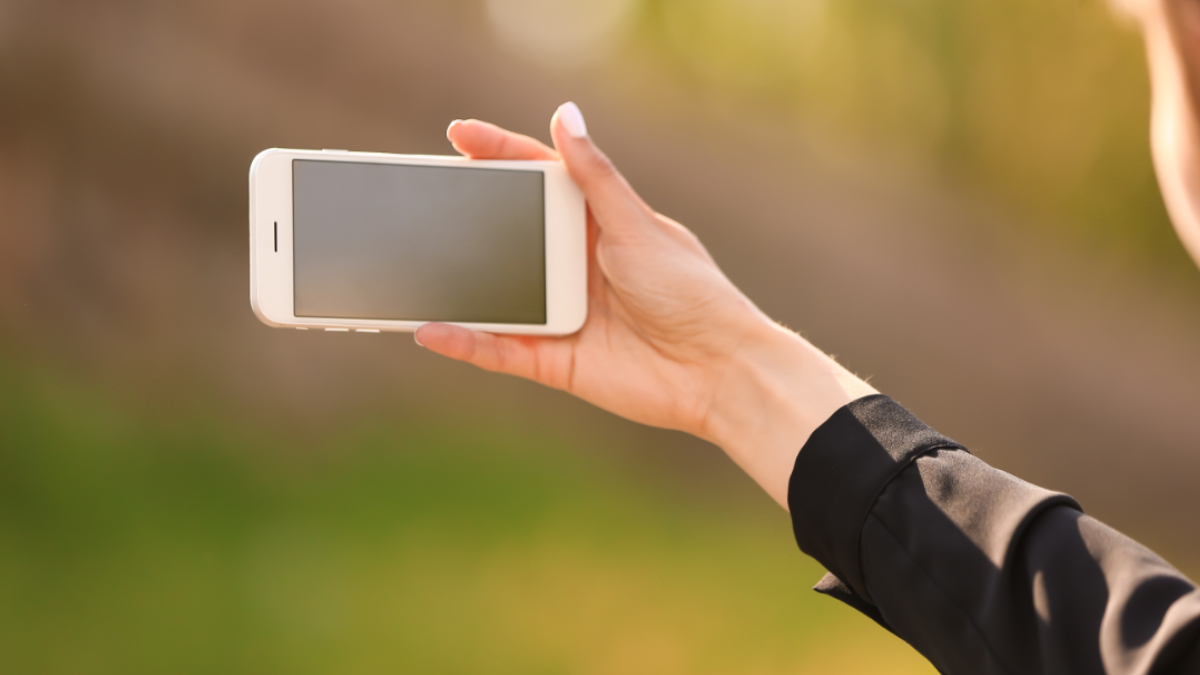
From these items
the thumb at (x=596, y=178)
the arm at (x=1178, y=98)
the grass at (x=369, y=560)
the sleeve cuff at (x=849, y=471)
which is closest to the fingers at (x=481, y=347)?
the thumb at (x=596, y=178)

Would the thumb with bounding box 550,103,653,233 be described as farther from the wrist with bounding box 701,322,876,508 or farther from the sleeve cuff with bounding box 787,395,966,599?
the sleeve cuff with bounding box 787,395,966,599

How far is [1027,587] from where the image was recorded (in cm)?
43

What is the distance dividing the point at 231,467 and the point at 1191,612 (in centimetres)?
99

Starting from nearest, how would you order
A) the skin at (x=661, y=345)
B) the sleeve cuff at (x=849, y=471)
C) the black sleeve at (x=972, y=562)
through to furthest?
the black sleeve at (x=972, y=562), the sleeve cuff at (x=849, y=471), the skin at (x=661, y=345)

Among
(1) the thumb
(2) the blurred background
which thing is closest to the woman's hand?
(1) the thumb

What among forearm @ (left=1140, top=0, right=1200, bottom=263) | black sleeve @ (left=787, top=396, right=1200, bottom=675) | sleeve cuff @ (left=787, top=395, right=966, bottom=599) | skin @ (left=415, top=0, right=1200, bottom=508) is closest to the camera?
black sleeve @ (left=787, top=396, right=1200, bottom=675)

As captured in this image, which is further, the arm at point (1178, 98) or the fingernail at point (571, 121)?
the arm at point (1178, 98)

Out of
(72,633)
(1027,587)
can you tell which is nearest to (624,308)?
(1027,587)

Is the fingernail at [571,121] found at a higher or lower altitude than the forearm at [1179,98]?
lower

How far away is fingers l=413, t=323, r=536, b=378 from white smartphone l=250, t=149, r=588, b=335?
15mm

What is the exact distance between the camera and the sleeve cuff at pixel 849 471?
0.50m

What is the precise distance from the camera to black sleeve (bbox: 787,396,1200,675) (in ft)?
1.30

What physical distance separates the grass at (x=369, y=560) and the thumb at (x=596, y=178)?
1.58ft

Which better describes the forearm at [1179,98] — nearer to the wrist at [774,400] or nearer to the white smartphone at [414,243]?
the wrist at [774,400]
